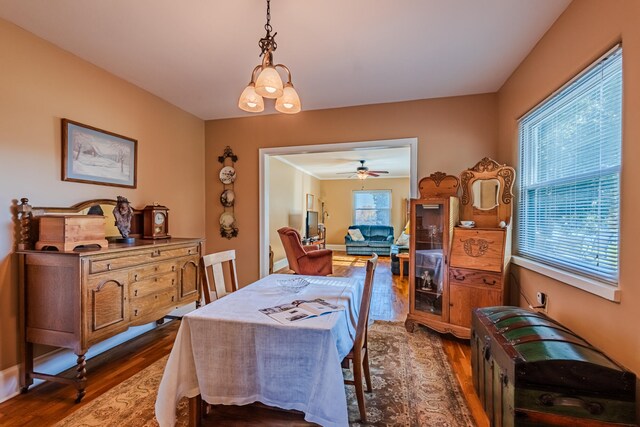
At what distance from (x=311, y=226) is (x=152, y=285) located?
590 centimetres

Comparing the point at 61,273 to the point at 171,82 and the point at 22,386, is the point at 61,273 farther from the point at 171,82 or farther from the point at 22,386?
the point at 171,82

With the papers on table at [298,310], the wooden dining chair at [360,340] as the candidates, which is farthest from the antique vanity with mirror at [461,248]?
the papers on table at [298,310]

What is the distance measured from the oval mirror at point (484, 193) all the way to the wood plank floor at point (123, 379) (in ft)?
4.57

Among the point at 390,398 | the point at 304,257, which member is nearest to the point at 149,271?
the point at 390,398

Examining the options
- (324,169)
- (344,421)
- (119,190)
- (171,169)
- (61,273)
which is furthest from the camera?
(324,169)

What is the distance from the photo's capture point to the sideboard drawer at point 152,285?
2.40 meters

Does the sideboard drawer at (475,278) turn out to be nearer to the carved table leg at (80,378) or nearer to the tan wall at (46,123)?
the carved table leg at (80,378)

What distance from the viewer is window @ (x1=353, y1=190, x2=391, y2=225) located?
32.2 feet

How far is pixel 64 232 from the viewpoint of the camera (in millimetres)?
2074

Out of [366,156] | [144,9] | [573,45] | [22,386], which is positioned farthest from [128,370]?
[366,156]

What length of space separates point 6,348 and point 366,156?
5.72 meters

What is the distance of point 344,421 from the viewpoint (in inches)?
53.9

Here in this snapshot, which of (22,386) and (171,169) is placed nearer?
(22,386)

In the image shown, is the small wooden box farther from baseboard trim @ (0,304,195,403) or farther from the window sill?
the window sill
